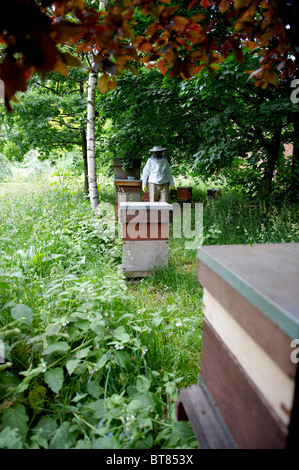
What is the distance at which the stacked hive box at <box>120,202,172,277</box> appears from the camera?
3.00 metres

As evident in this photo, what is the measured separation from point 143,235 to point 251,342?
7.97 ft

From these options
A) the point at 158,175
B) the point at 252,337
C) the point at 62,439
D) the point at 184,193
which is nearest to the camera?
the point at 252,337

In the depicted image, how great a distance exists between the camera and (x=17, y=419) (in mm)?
1194

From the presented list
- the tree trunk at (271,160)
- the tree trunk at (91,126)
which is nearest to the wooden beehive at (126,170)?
the tree trunk at (91,126)

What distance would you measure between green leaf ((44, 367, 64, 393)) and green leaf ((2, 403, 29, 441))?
0.48 ft

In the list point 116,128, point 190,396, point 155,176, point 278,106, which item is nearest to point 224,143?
point 278,106

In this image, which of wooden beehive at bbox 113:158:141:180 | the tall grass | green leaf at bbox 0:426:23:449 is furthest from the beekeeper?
green leaf at bbox 0:426:23:449

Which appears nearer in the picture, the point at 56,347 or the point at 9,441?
the point at 9,441

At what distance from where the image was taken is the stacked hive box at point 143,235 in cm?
300

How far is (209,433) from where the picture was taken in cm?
91

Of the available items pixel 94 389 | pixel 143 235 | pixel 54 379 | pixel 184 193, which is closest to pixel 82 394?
pixel 94 389

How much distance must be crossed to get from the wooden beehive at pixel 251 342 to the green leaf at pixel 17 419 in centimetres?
71

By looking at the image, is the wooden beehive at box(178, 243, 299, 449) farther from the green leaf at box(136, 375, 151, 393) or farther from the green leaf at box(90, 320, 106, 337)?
the green leaf at box(90, 320, 106, 337)

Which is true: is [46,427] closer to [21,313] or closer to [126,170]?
[21,313]
